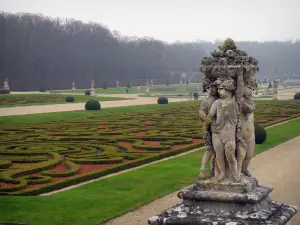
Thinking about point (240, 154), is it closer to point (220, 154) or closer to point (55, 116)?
point (220, 154)

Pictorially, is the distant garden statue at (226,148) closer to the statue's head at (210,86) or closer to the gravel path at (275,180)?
the statue's head at (210,86)

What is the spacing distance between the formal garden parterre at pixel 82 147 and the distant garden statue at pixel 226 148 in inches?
215

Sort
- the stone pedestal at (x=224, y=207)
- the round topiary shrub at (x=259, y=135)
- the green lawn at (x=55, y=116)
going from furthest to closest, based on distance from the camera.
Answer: the green lawn at (x=55, y=116), the round topiary shrub at (x=259, y=135), the stone pedestal at (x=224, y=207)

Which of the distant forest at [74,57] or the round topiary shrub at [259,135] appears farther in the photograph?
the distant forest at [74,57]

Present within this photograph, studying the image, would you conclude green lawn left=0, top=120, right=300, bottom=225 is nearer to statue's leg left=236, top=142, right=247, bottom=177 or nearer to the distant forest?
statue's leg left=236, top=142, right=247, bottom=177

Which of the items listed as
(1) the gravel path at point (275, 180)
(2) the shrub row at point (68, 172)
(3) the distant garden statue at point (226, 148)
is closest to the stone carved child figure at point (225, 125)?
(3) the distant garden statue at point (226, 148)

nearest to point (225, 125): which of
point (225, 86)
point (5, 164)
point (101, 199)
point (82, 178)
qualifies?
point (225, 86)

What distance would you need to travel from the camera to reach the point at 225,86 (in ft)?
23.4

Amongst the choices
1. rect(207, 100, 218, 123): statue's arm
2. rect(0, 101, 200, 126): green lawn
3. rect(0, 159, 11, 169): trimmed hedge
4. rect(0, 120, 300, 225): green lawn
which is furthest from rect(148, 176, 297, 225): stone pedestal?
rect(0, 101, 200, 126): green lawn

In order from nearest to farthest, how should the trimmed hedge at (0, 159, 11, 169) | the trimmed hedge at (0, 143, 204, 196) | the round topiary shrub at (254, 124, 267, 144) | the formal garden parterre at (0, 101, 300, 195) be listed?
the trimmed hedge at (0, 143, 204, 196) → the formal garden parterre at (0, 101, 300, 195) → the trimmed hedge at (0, 159, 11, 169) → the round topiary shrub at (254, 124, 267, 144)

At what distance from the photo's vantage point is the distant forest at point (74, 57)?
247 feet

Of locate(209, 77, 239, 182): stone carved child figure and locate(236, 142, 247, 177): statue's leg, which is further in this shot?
locate(236, 142, 247, 177): statue's leg

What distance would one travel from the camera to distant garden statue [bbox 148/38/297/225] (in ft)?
23.2

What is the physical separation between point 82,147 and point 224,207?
465 inches
